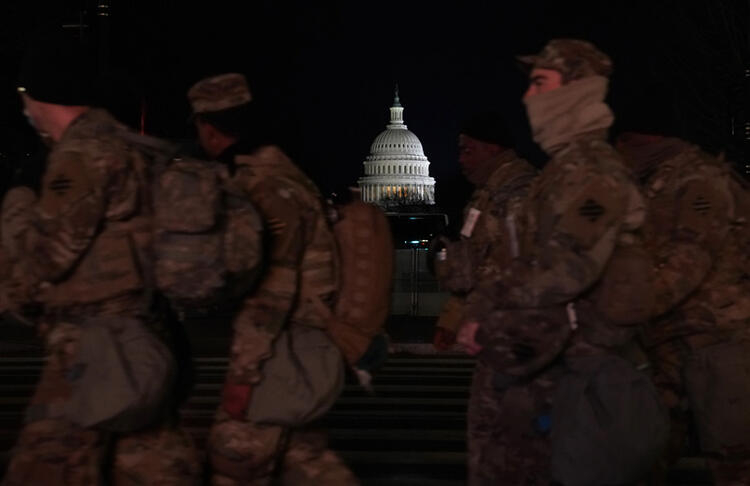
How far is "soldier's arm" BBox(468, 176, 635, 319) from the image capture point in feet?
17.3

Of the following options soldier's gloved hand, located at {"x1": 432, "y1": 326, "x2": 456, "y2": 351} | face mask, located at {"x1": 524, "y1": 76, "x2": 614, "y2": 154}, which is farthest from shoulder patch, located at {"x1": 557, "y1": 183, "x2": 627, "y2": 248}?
soldier's gloved hand, located at {"x1": 432, "y1": 326, "x2": 456, "y2": 351}

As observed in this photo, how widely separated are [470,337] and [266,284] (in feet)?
2.79

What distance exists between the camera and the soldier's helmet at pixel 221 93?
5996 mm

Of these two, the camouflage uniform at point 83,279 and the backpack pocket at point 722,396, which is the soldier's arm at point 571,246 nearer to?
the camouflage uniform at point 83,279

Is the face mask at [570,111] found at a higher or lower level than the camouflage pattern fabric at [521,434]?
higher

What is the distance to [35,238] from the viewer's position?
5.36 meters

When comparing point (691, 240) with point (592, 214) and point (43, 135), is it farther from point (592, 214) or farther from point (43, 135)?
point (43, 135)

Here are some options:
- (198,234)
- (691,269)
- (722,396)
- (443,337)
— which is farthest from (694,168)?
(198,234)

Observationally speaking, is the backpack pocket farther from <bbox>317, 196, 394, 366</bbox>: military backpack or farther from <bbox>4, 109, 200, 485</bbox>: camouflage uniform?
<bbox>4, 109, 200, 485</bbox>: camouflage uniform

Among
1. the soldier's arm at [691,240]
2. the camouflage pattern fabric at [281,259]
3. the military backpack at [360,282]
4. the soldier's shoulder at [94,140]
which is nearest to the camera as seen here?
the soldier's shoulder at [94,140]

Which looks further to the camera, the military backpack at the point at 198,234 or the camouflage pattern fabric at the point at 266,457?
the camouflage pattern fabric at the point at 266,457

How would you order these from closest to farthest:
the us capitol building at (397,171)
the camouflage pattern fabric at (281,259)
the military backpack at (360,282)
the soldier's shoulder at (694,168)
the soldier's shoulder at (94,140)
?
the soldier's shoulder at (94,140) < the camouflage pattern fabric at (281,259) < the military backpack at (360,282) < the soldier's shoulder at (694,168) < the us capitol building at (397,171)

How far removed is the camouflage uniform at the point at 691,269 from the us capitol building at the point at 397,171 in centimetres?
14934

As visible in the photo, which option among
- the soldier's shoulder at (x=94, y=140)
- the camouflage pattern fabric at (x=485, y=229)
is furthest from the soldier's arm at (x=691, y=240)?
the soldier's shoulder at (x=94, y=140)
